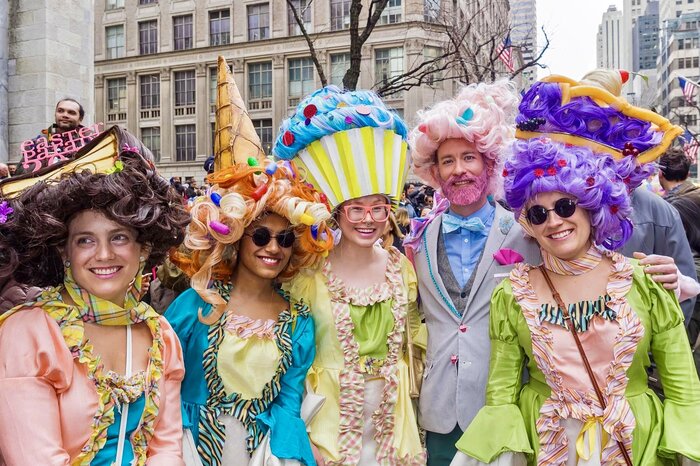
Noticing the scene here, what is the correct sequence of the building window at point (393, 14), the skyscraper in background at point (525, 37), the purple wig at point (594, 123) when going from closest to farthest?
1. the purple wig at point (594, 123)
2. the skyscraper in background at point (525, 37)
3. the building window at point (393, 14)

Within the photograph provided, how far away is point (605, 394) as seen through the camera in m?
2.18

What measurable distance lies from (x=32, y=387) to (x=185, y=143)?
32.9 metres

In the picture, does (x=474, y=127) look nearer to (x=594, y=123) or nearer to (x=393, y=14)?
(x=594, y=123)

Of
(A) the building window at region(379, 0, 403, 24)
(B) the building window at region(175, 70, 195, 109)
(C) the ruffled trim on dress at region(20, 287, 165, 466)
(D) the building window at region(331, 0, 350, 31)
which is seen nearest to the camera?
(C) the ruffled trim on dress at region(20, 287, 165, 466)

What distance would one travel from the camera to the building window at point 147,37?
34.2 m

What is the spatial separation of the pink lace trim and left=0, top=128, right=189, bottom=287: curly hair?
0.50 meters

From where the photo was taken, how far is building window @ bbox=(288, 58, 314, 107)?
101ft

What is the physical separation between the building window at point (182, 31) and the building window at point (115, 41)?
372cm

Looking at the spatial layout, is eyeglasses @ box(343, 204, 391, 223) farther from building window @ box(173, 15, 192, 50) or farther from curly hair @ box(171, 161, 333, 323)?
building window @ box(173, 15, 192, 50)

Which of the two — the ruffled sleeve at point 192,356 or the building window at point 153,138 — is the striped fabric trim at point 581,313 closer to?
the ruffled sleeve at point 192,356

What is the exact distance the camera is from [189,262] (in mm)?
2639

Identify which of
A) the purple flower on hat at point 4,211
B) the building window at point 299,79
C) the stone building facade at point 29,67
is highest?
the building window at point 299,79

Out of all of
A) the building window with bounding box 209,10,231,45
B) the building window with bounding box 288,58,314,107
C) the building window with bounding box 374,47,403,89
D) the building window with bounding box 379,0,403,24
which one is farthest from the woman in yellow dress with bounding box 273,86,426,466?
the building window with bounding box 209,10,231,45

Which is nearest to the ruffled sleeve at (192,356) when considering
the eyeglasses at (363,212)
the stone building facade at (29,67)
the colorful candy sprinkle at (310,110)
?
the eyeglasses at (363,212)
